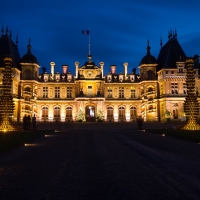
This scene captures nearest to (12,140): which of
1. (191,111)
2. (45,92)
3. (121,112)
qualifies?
(191,111)

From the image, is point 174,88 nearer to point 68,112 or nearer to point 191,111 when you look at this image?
point 68,112

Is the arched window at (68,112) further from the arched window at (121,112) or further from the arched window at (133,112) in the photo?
the arched window at (133,112)

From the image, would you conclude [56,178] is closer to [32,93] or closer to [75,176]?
[75,176]

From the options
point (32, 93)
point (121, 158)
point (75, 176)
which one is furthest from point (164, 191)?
point (32, 93)

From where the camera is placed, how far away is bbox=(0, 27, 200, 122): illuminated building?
5422 centimetres

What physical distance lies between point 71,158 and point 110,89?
1985 inches

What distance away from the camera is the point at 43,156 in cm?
1144

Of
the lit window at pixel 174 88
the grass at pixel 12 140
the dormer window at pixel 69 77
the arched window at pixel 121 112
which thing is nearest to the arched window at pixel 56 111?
the dormer window at pixel 69 77

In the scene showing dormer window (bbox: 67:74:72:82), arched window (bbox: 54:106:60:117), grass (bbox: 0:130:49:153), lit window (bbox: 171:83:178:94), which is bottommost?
grass (bbox: 0:130:49:153)

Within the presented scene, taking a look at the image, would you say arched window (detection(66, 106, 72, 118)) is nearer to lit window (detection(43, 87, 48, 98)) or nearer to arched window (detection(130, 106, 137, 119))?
lit window (detection(43, 87, 48, 98))

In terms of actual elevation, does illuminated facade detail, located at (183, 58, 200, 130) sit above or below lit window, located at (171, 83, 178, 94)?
below

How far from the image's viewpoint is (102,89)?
59062 millimetres

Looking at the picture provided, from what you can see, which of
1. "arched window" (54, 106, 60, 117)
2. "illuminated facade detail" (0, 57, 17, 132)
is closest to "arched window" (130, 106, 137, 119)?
"arched window" (54, 106, 60, 117)

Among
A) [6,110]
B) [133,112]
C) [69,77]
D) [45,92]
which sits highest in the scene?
[69,77]
